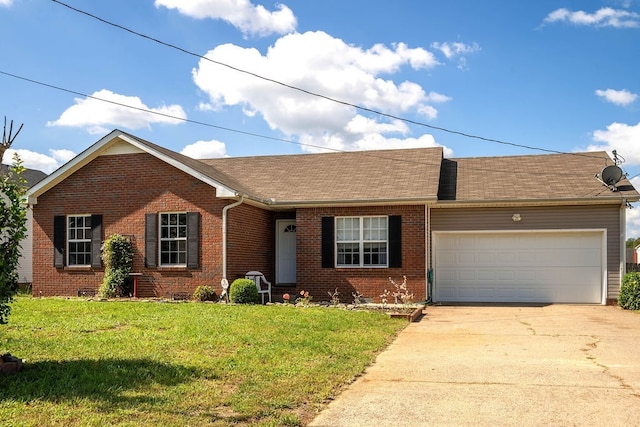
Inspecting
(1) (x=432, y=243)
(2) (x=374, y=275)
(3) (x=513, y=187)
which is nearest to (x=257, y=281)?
(2) (x=374, y=275)

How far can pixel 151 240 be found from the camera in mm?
17438

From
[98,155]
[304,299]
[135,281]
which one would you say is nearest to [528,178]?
[304,299]

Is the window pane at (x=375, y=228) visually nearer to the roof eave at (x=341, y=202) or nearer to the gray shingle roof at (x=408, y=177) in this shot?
the roof eave at (x=341, y=202)

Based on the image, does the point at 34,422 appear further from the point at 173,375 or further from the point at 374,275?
the point at 374,275

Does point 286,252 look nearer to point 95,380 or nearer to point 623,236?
point 623,236

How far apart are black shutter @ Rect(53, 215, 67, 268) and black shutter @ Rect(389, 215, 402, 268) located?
30.7 ft

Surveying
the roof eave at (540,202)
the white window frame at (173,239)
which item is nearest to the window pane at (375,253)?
the roof eave at (540,202)

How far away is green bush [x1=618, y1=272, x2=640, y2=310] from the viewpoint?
15836 millimetres

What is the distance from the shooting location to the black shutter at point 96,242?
705 inches

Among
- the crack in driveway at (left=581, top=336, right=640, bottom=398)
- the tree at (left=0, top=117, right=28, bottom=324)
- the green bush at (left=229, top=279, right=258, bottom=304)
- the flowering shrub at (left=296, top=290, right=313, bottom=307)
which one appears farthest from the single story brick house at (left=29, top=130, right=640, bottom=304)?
the tree at (left=0, top=117, right=28, bottom=324)

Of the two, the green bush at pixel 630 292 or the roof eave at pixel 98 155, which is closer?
the green bush at pixel 630 292

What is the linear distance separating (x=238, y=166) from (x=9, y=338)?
14.2 metres

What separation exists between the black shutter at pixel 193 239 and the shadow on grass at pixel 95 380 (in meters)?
9.24

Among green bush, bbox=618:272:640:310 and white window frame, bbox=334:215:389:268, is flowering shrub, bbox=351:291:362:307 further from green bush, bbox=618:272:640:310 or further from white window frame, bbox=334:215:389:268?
green bush, bbox=618:272:640:310
